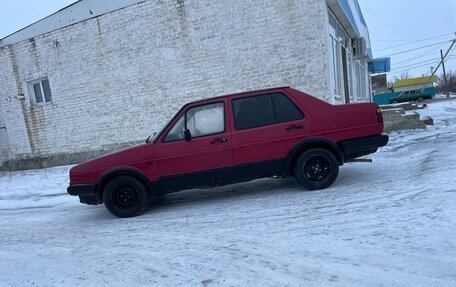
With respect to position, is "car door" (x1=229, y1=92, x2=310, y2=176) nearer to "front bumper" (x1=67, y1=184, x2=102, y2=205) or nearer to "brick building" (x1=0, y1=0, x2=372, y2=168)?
"front bumper" (x1=67, y1=184, x2=102, y2=205)

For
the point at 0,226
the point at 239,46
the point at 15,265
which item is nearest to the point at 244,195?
the point at 15,265

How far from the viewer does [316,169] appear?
224 inches

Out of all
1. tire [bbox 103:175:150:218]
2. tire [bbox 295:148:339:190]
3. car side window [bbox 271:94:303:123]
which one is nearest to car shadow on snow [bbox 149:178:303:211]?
tire [bbox 295:148:339:190]

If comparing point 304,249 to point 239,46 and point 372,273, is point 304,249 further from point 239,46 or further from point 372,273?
point 239,46

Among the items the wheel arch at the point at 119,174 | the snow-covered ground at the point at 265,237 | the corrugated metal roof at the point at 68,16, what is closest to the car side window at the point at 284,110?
the snow-covered ground at the point at 265,237

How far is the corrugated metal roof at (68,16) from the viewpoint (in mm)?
12336

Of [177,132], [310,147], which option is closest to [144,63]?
[177,132]

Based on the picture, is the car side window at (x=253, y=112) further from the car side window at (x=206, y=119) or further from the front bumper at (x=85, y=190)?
the front bumper at (x=85, y=190)

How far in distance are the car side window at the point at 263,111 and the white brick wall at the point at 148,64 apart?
4.75 m

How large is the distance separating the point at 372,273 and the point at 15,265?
395 cm

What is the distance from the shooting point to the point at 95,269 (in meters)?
3.73

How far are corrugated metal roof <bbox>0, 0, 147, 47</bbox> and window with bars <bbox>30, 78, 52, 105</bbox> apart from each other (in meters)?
1.81

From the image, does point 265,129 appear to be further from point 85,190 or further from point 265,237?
point 85,190

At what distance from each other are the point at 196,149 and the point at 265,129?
1131 millimetres
